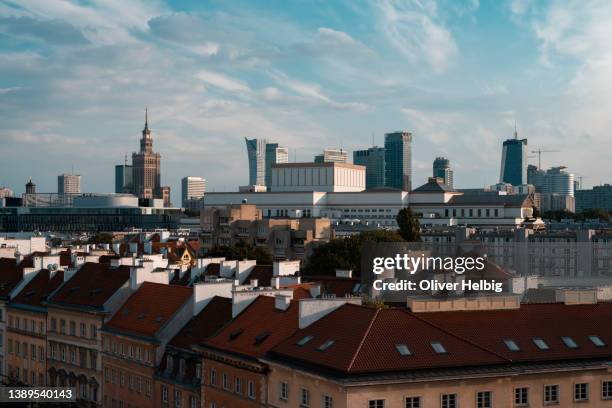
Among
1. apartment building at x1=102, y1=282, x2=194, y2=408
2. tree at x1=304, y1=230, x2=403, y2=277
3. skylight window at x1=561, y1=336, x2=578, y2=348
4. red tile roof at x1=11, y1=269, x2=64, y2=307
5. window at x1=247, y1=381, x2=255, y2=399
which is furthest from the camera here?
tree at x1=304, y1=230, x2=403, y2=277

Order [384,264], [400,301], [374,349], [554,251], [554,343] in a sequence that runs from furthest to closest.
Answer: [554,251]
[384,264]
[400,301]
[554,343]
[374,349]

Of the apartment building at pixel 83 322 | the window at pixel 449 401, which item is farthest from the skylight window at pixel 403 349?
the apartment building at pixel 83 322

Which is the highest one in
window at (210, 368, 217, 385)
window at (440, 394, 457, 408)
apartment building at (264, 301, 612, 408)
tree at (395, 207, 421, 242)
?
tree at (395, 207, 421, 242)

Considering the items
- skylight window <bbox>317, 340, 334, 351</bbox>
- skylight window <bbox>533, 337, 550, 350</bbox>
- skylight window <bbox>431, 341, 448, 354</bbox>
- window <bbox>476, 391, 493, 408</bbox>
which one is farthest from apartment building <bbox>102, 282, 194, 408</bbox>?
skylight window <bbox>533, 337, 550, 350</bbox>

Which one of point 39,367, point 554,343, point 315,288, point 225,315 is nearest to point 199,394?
point 225,315

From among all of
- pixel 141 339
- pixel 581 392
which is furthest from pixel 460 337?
pixel 141 339

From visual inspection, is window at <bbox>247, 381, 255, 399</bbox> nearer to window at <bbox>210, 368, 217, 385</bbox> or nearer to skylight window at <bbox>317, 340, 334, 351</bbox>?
window at <bbox>210, 368, 217, 385</bbox>

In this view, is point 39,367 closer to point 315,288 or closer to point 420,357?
point 315,288

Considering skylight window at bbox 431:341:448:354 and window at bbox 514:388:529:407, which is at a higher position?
skylight window at bbox 431:341:448:354
